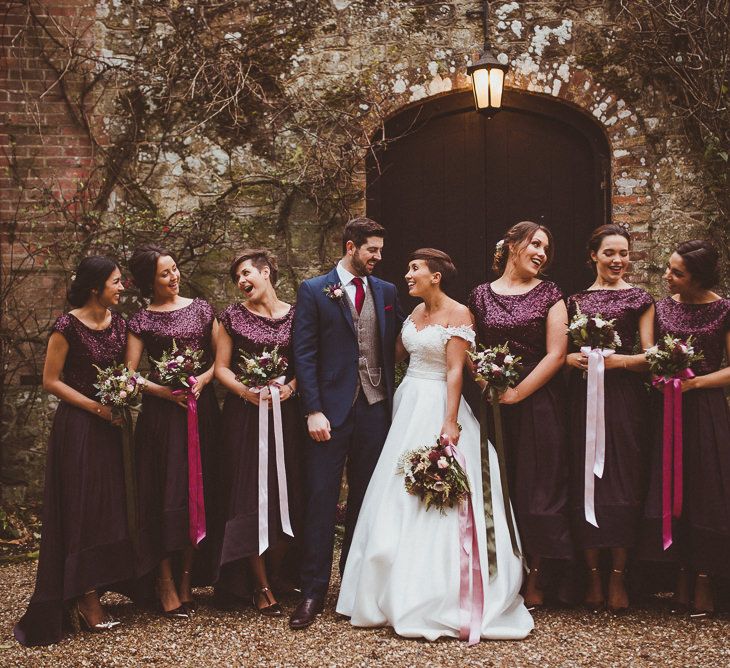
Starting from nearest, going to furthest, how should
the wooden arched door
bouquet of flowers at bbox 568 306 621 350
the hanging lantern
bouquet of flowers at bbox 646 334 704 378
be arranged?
1. bouquet of flowers at bbox 646 334 704 378
2. bouquet of flowers at bbox 568 306 621 350
3. the hanging lantern
4. the wooden arched door

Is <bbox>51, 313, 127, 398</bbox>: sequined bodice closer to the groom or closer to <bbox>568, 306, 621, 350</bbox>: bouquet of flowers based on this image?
the groom

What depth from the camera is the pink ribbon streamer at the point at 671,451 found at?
398 centimetres

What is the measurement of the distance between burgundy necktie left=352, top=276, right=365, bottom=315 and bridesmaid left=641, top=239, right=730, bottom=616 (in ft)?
5.44

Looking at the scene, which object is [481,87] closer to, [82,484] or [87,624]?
[82,484]

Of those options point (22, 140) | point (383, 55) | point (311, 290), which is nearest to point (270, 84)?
point (383, 55)

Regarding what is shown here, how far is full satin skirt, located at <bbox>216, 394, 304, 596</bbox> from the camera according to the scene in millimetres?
4238

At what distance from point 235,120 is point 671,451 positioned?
421 cm

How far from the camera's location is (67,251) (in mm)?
6316

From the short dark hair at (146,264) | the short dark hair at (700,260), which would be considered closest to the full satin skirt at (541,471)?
the short dark hair at (700,260)

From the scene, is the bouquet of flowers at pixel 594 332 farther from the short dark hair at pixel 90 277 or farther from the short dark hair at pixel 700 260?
the short dark hair at pixel 90 277

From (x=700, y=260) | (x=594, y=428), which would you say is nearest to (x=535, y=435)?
(x=594, y=428)

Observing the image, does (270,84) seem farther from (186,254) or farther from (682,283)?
(682,283)

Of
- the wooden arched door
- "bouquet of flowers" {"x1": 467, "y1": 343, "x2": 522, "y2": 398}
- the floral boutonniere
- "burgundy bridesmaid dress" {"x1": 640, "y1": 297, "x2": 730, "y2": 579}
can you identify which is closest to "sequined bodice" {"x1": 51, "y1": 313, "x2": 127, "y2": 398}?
the floral boutonniere

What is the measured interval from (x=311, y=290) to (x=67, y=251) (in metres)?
2.98
